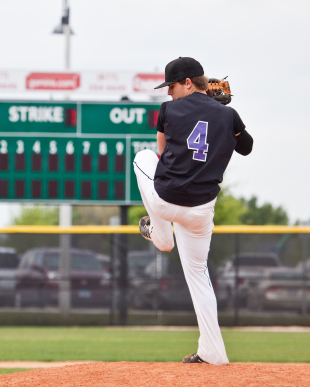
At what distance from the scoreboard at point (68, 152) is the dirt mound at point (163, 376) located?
9.20 m

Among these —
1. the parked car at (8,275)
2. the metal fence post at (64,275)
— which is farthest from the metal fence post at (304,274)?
the parked car at (8,275)

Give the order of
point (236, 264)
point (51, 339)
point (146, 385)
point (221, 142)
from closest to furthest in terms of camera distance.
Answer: point (146, 385) → point (221, 142) → point (51, 339) → point (236, 264)

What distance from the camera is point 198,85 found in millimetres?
3963

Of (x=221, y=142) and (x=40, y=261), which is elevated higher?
(x=221, y=142)

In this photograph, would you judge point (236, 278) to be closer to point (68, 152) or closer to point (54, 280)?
point (54, 280)

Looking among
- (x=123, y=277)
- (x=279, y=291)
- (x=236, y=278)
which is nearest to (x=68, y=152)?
(x=123, y=277)

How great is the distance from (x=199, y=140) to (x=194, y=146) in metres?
0.05

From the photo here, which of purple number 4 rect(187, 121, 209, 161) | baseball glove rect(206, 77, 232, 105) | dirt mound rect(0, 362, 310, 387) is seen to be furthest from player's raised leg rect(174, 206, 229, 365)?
baseball glove rect(206, 77, 232, 105)

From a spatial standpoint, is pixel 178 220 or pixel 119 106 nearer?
pixel 178 220

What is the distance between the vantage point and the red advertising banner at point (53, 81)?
14.8 m

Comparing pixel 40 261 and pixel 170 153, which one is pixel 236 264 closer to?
pixel 40 261

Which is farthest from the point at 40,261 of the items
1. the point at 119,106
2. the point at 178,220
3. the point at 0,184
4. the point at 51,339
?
the point at 178,220

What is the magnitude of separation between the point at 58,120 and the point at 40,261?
302 centimetres

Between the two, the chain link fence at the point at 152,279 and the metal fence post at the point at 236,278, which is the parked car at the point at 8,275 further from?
the metal fence post at the point at 236,278
